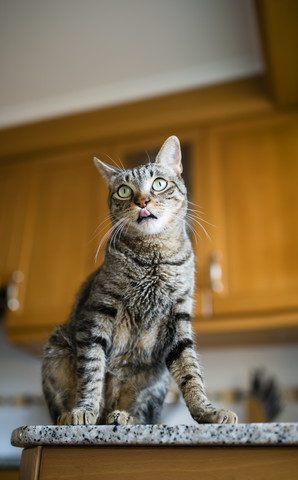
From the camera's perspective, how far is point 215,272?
77.4 inches

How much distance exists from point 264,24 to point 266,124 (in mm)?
566

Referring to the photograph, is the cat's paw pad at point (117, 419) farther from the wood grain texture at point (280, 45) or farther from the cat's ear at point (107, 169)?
the wood grain texture at point (280, 45)

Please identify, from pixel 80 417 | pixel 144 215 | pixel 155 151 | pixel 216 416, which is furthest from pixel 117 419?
pixel 155 151

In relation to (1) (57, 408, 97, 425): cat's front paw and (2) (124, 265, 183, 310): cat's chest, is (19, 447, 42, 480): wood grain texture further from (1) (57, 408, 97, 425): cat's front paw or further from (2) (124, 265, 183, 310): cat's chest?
(2) (124, 265, 183, 310): cat's chest

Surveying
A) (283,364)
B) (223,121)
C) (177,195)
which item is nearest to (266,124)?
(223,121)

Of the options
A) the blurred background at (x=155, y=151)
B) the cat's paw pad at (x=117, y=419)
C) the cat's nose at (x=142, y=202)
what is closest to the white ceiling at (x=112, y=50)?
the blurred background at (x=155, y=151)

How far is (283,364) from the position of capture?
85.0 inches

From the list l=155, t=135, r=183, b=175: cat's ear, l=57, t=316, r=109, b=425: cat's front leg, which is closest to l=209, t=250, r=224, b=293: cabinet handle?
l=155, t=135, r=183, b=175: cat's ear

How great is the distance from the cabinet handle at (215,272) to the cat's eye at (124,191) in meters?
1.13

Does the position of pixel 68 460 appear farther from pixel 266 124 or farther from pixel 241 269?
pixel 266 124

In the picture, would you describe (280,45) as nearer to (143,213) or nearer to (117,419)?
(143,213)

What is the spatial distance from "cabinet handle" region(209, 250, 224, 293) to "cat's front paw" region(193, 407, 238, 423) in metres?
1.28

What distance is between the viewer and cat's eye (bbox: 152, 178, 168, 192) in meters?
0.89

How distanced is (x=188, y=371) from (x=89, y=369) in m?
0.17
